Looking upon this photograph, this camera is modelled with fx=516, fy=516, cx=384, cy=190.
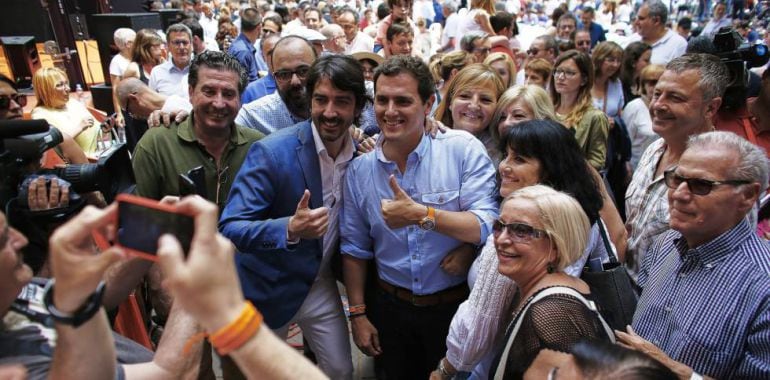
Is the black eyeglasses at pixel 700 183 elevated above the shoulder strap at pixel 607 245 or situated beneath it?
elevated above

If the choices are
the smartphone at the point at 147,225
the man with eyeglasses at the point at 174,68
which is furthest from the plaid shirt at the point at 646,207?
the man with eyeglasses at the point at 174,68

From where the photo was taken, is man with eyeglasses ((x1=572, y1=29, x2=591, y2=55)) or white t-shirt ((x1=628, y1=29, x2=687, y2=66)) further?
man with eyeglasses ((x1=572, y1=29, x2=591, y2=55))

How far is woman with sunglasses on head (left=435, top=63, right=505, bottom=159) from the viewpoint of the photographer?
317cm

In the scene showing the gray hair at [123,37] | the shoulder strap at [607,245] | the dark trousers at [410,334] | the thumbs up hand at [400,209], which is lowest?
the dark trousers at [410,334]

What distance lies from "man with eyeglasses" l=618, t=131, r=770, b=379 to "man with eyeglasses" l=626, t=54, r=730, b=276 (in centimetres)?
58

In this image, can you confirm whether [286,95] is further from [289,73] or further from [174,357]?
[174,357]

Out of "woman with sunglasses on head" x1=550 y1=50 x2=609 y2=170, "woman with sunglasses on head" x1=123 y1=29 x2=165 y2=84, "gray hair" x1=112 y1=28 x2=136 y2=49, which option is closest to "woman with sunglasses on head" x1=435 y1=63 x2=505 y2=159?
"woman with sunglasses on head" x1=550 y1=50 x2=609 y2=170

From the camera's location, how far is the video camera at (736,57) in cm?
306

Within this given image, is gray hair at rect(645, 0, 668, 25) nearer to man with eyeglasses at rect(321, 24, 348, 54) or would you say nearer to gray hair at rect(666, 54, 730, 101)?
man with eyeglasses at rect(321, 24, 348, 54)

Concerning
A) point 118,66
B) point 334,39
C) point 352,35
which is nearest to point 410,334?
point 334,39

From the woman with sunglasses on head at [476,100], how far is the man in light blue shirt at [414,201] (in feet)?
2.00

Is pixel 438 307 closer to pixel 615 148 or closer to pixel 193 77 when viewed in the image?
pixel 193 77

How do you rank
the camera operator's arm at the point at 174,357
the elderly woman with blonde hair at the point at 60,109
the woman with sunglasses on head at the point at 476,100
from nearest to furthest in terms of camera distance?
the camera operator's arm at the point at 174,357 → the woman with sunglasses on head at the point at 476,100 → the elderly woman with blonde hair at the point at 60,109

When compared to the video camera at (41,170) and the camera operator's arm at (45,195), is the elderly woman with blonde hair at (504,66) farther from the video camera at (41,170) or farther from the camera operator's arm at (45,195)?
the camera operator's arm at (45,195)
